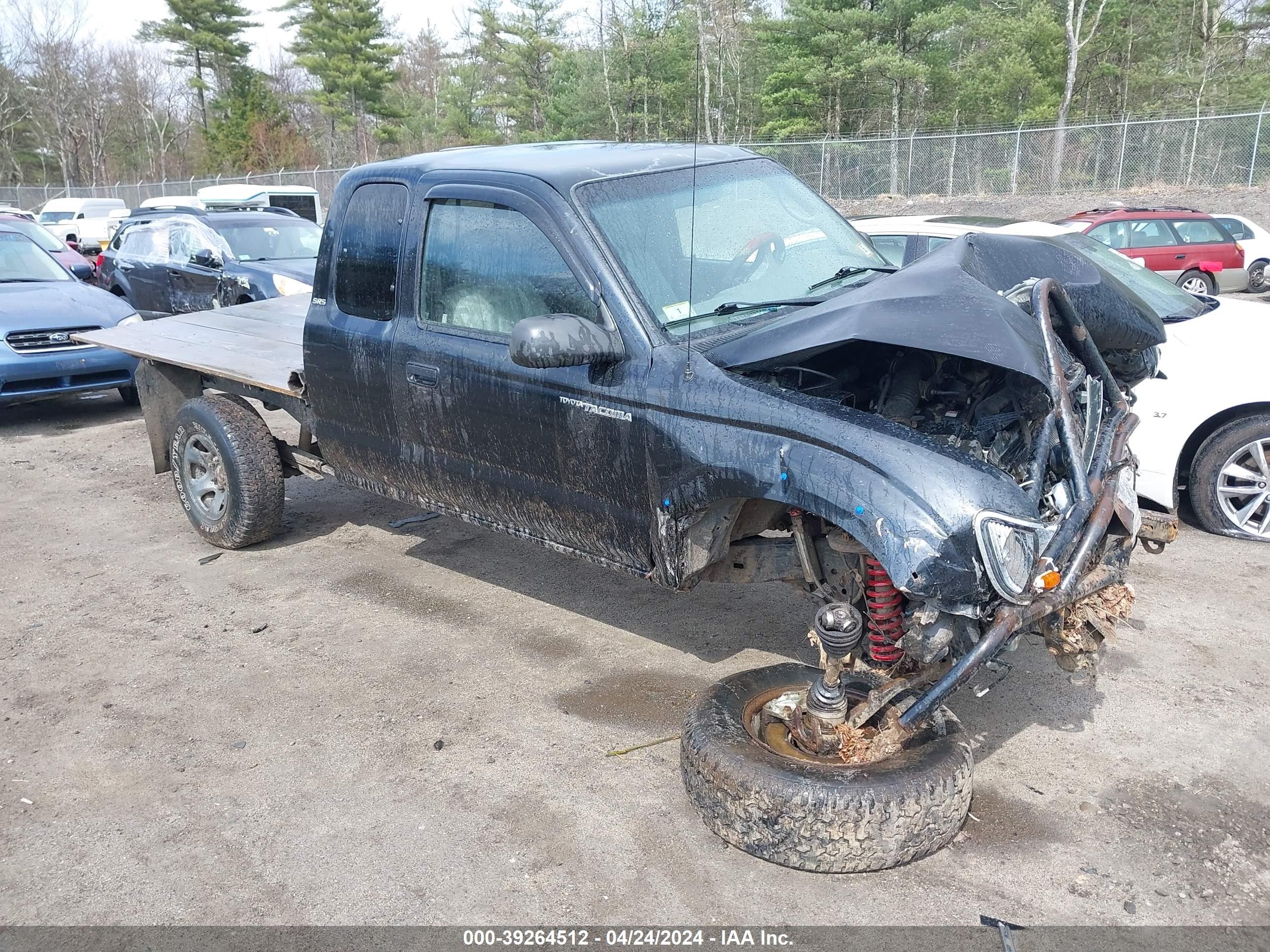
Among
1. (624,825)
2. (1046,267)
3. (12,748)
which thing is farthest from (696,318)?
(12,748)

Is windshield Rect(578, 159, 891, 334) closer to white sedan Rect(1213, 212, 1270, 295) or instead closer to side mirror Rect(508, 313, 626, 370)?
side mirror Rect(508, 313, 626, 370)

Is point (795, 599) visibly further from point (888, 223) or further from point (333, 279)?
point (888, 223)

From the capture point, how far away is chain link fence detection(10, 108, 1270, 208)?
25.0 metres

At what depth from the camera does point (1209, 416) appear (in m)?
5.62

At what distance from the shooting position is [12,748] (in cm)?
402

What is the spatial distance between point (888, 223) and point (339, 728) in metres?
5.61

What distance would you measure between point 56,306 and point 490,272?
274 inches

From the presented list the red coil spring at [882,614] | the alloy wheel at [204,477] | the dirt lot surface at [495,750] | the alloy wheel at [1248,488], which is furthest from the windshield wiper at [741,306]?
the alloy wheel at [204,477]

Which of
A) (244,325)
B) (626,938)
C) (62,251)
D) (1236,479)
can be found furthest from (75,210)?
(626,938)

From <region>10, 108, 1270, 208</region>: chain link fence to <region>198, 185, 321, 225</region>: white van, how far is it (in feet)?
36.6

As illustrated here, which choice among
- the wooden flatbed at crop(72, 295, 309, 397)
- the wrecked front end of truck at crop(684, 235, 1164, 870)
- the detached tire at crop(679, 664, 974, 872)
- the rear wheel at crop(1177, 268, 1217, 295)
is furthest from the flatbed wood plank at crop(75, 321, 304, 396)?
the rear wheel at crop(1177, 268, 1217, 295)

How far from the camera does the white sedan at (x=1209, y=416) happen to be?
557 cm

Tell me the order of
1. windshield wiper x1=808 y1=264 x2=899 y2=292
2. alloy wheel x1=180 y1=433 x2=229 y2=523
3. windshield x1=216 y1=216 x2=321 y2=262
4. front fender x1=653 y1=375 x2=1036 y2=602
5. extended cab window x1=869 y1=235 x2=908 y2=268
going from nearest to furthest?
front fender x1=653 y1=375 x2=1036 y2=602, windshield wiper x1=808 y1=264 x2=899 y2=292, alloy wheel x1=180 y1=433 x2=229 y2=523, extended cab window x1=869 y1=235 x2=908 y2=268, windshield x1=216 y1=216 x2=321 y2=262

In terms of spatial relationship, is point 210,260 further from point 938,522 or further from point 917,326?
point 938,522
